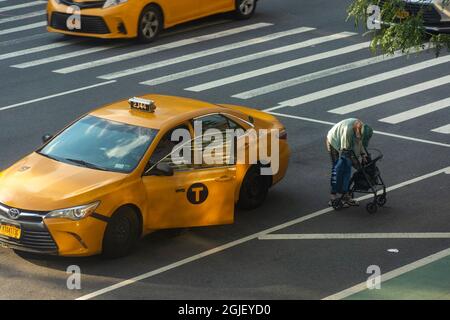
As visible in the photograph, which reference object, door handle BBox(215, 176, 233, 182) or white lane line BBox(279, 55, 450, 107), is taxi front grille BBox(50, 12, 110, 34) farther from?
door handle BBox(215, 176, 233, 182)

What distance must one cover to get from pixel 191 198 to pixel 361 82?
9535mm

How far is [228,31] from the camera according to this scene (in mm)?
27609

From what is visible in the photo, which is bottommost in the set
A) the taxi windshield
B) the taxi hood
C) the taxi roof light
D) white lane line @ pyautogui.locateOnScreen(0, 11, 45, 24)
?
white lane line @ pyautogui.locateOnScreen(0, 11, 45, 24)

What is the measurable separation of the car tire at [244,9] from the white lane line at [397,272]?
14.8m

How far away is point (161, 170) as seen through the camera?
46.8 feet

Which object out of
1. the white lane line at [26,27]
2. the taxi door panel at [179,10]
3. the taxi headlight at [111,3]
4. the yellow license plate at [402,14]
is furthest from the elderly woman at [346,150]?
the white lane line at [26,27]

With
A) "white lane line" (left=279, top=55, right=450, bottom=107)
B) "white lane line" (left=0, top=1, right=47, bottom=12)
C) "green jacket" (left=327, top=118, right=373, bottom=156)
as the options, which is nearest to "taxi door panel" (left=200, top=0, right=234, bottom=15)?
"white lane line" (left=279, top=55, right=450, bottom=107)

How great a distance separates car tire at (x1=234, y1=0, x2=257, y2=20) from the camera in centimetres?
2839

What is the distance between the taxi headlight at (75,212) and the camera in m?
13.4

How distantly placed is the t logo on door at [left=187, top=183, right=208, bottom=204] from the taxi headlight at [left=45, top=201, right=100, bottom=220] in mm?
1449

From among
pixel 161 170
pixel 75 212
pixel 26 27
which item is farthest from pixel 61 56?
pixel 75 212

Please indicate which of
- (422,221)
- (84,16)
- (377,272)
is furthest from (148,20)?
(377,272)

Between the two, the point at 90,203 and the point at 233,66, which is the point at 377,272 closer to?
the point at 90,203
